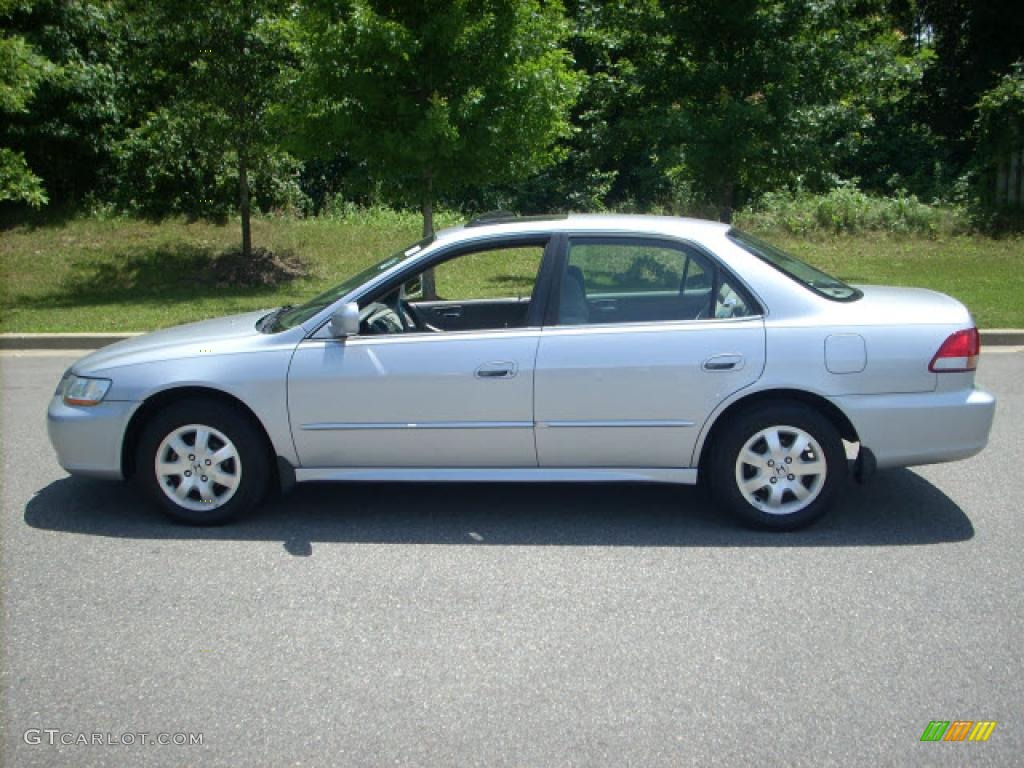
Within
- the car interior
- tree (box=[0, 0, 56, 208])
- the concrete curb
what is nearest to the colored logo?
the car interior

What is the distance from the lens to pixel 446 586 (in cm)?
477

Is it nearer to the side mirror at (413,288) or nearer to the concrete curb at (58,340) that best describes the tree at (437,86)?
the concrete curb at (58,340)

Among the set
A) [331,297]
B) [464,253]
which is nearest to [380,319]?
[331,297]

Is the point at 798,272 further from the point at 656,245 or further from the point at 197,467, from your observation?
the point at 197,467

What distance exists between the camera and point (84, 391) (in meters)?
5.62

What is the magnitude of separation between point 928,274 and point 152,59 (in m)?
12.3

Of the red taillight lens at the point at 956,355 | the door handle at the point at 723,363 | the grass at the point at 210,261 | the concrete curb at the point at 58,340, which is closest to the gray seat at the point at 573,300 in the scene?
the door handle at the point at 723,363

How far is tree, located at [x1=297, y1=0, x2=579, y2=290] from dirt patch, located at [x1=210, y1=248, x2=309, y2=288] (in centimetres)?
356

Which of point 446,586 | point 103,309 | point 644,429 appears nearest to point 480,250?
point 644,429

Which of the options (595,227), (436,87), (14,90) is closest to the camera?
(595,227)

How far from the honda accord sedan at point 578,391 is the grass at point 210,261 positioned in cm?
598

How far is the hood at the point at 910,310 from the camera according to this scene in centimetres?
538

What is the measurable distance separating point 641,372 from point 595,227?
869mm

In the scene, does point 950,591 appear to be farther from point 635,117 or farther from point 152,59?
point 152,59
